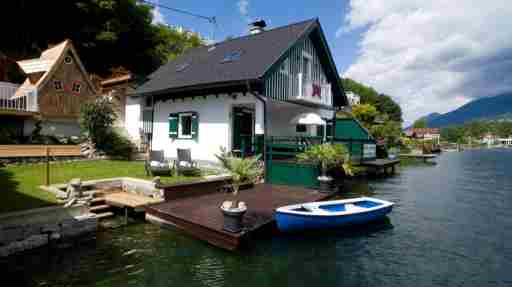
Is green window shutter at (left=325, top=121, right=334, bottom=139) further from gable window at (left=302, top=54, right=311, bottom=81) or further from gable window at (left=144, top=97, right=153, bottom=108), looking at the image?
gable window at (left=144, top=97, right=153, bottom=108)

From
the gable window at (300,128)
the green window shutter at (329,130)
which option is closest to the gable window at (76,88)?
the gable window at (300,128)

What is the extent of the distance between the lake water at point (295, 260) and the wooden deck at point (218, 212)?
272mm

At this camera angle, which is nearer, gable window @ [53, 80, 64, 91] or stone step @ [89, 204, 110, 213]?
stone step @ [89, 204, 110, 213]

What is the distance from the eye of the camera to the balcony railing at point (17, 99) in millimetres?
13422

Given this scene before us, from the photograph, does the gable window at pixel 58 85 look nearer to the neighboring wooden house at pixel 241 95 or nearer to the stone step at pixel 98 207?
the neighboring wooden house at pixel 241 95

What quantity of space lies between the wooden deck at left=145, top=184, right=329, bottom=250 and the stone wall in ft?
4.83

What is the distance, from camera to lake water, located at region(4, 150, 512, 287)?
4.47 metres

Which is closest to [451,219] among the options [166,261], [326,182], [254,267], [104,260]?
[326,182]

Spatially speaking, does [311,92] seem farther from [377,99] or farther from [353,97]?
[377,99]

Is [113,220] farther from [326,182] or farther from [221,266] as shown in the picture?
[326,182]

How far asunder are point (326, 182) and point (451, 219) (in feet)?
12.5

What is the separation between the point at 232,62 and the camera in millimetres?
12828

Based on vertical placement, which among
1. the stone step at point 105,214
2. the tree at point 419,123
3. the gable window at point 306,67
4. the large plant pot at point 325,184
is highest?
the tree at point 419,123

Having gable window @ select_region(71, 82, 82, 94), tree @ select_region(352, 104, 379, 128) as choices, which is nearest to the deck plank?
gable window @ select_region(71, 82, 82, 94)
